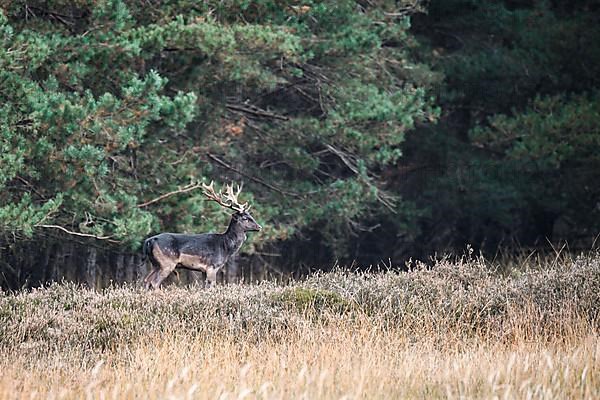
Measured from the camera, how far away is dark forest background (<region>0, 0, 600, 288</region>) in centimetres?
1476

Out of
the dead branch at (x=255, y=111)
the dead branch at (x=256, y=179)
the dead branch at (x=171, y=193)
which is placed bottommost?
the dead branch at (x=256, y=179)

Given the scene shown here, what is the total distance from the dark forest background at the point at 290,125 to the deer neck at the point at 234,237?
0.85m

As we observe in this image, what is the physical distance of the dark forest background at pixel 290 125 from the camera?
1476 cm

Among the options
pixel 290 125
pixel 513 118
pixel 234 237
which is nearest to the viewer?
pixel 234 237

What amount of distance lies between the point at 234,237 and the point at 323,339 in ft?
16.5

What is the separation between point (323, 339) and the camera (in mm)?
9562

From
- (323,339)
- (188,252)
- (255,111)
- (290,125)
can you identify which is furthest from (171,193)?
(323,339)

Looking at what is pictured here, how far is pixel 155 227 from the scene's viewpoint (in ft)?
52.3

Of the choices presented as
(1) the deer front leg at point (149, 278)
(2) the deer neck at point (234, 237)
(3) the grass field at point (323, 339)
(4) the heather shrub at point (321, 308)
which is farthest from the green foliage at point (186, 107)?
(3) the grass field at point (323, 339)

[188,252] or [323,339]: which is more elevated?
[323,339]

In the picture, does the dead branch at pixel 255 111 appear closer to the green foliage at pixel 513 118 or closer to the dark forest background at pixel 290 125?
the dark forest background at pixel 290 125

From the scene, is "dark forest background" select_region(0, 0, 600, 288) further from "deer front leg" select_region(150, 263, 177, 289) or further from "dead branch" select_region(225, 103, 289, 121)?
"deer front leg" select_region(150, 263, 177, 289)

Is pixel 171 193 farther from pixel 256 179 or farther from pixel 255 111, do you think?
pixel 255 111

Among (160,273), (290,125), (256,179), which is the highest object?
(160,273)
